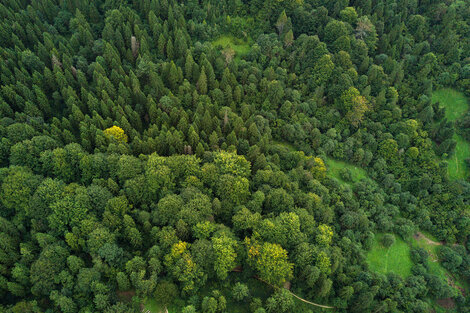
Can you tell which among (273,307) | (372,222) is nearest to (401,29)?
(372,222)

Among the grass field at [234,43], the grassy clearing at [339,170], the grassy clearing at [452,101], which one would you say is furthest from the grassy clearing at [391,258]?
the grass field at [234,43]

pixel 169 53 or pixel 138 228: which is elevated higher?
pixel 169 53

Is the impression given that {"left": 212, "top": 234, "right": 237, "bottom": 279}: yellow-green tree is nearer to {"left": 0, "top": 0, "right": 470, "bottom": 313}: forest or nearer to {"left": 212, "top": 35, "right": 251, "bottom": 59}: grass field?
{"left": 0, "top": 0, "right": 470, "bottom": 313}: forest

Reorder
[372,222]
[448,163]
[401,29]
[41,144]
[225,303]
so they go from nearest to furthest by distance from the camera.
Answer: [225,303] → [41,144] → [372,222] → [448,163] → [401,29]

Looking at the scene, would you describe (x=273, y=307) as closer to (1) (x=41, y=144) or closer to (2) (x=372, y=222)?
(2) (x=372, y=222)

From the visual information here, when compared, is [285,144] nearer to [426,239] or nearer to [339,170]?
[339,170]

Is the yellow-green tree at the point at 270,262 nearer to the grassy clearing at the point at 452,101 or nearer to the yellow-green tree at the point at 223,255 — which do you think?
the yellow-green tree at the point at 223,255

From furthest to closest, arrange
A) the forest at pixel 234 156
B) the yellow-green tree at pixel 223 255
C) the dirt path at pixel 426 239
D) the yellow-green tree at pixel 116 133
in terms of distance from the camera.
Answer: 1. the dirt path at pixel 426 239
2. the yellow-green tree at pixel 116 133
3. the yellow-green tree at pixel 223 255
4. the forest at pixel 234 156
